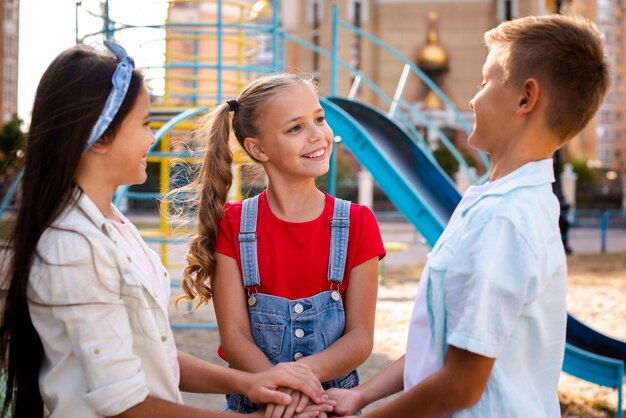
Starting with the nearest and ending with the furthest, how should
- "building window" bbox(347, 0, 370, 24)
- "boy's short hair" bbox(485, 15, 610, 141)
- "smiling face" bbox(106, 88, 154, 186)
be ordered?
"boy's short hair" bbox(485, 15, 610, 141) < "smiling face" bbox(106, 88, 154, 186) < "building window" bbox(347, 0, 370, 24)

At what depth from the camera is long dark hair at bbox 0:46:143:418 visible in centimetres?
145

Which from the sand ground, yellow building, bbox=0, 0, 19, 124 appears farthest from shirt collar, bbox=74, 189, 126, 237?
yellow building, bbox=0, 0, 19, 124

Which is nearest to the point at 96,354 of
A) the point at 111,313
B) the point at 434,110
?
the point at 111,313

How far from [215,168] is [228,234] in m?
0.21

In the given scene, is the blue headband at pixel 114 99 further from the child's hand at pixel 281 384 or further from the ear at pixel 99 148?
the child's hand at pixel 281 384

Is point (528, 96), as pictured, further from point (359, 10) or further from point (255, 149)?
point (359, 10)

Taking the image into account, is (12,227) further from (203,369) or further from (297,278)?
(297,278)

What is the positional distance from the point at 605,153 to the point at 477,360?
5825 cm

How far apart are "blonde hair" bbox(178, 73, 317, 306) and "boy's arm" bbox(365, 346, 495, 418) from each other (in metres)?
0.66

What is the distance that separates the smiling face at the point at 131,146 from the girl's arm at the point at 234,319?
0.37m

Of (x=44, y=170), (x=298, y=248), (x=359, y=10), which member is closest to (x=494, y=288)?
(x=298, y=248)

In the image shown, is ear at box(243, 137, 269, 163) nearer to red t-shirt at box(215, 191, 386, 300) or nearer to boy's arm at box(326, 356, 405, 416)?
red t-shirt at box(215, 191, 386, 300)

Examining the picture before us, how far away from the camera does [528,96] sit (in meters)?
1.42

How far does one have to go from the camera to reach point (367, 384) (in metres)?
1.71
